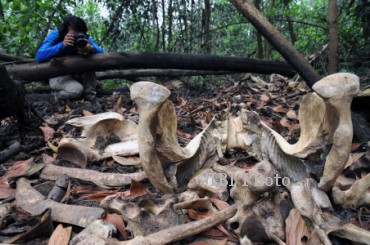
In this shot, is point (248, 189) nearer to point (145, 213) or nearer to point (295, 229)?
point (295, 229)

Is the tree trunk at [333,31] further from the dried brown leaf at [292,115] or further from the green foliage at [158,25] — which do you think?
the green foliage at [158,25]

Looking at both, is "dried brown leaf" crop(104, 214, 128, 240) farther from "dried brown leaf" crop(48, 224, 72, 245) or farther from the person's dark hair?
the person's dark hair

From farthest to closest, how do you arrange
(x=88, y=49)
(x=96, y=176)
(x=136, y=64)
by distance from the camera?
(x=136, y=64) → (x=88, y=49) → (x=96, y=176)

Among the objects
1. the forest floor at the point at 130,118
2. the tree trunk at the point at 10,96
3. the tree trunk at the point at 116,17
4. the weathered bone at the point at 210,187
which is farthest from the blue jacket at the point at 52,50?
the weathered bone at the point at 210,187

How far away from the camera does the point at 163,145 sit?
162 cm

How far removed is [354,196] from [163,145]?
84 cm

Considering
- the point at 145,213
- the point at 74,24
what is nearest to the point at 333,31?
the point at 145,213

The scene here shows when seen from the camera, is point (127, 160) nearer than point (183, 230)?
No

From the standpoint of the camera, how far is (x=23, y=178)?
1902mm

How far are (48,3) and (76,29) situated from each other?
0.99 m

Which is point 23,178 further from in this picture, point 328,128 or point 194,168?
point 328,128

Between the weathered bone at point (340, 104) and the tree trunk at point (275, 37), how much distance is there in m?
1.41

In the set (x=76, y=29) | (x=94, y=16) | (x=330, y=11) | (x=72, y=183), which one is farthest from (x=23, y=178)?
(x=94, y=16)

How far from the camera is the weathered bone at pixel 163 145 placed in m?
1.37
